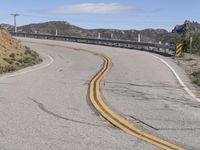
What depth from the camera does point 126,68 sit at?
22.1 m

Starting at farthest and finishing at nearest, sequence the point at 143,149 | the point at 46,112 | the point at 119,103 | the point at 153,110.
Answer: the point at 119,103 → the point at 153,110 → the point at 46,112 → the point at 143,149

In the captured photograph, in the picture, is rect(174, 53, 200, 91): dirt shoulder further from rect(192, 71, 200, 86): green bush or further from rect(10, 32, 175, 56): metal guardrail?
rect(10, 32, 175, 56): metal guardrail

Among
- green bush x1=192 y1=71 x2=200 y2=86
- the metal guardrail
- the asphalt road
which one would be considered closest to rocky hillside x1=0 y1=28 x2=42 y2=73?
the asphalt road

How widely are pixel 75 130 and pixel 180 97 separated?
582cm

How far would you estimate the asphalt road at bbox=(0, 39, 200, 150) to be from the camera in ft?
24.1

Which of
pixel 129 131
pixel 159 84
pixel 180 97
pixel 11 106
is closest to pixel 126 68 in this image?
pixel 159 84

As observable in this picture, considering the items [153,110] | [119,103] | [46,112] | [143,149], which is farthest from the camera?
[119,103]

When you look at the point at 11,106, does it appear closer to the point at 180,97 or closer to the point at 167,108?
the point at 167,108

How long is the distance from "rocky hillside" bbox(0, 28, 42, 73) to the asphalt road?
6138 millimetres

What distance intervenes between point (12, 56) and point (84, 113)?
57.4 feet

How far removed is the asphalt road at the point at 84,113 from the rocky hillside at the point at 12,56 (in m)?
6.14

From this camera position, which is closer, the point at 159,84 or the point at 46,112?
the point at 46,112

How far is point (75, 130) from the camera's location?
810 centimetres

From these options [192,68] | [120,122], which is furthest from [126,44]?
[120,122]
